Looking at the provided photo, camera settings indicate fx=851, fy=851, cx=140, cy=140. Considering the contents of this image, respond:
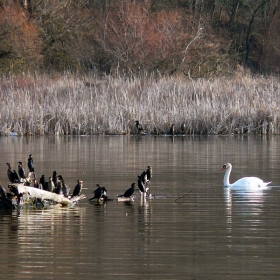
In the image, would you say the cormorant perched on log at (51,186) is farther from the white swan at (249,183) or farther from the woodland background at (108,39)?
the woodland background at (108,39)

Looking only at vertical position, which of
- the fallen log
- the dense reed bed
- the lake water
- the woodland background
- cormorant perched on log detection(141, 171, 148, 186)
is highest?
the woodland background

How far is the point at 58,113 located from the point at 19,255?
56.0 ft

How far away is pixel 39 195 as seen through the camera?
10.2m

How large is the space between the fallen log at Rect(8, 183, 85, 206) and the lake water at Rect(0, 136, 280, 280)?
0.43ft

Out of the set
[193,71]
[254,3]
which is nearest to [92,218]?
[193,71]

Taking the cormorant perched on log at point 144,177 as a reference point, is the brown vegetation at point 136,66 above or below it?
above

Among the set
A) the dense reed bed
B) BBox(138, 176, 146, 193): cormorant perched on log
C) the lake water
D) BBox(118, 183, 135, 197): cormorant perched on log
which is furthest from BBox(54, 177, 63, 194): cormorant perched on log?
the dense reed bed

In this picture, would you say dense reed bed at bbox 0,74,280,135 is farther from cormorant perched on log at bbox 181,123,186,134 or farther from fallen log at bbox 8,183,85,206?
fallen log at bbox 8,183,85,206

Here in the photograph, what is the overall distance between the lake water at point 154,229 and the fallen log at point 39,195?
0.13 m

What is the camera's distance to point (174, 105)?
24312 millimetres

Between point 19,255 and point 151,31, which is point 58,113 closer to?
point 151,31

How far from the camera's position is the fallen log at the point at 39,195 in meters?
Result: 10.1

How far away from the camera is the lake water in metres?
6.81

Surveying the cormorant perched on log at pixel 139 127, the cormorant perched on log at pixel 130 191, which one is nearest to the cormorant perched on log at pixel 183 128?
the cormorant perched on log at pixel 139 127
